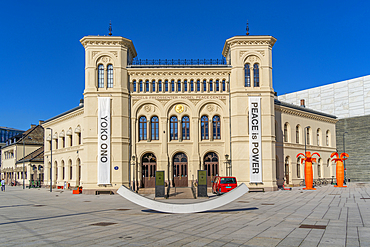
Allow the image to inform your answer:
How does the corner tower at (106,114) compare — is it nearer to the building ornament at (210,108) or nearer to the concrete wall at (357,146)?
the building ornament at (210,108)

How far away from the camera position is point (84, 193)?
37875 mm

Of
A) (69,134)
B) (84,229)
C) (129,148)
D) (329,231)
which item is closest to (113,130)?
(129,148)

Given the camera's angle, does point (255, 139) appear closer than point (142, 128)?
Yes

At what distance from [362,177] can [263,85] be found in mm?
34586

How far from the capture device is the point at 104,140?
37.8 m

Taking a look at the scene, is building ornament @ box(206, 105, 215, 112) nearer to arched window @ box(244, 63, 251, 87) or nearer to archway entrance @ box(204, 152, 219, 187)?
arched window @ box(244, 63, 251, 87)

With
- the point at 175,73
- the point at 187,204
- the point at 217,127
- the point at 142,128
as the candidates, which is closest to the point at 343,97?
the point at 217,127

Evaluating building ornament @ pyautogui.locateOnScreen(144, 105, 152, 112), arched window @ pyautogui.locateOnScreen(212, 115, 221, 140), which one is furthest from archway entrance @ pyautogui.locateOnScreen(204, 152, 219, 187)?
building ornament @ pyautogui.locateOnScreen(144, 105, 152, 112)

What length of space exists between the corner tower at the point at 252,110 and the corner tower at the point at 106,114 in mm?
12240

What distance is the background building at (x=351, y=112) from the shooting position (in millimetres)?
61625

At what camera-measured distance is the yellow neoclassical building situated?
38.1m

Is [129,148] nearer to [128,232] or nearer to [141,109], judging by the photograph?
[141,109]

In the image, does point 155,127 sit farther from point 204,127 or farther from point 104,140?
point 104,140

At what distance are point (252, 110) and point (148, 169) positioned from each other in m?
13.5
